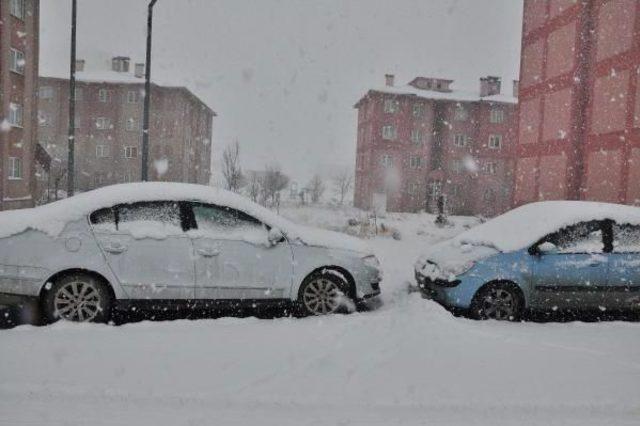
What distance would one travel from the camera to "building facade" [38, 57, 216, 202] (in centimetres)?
4553

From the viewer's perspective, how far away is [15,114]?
25016 mm

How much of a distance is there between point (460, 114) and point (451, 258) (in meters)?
42.3

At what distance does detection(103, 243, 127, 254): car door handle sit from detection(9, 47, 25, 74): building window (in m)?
22.7

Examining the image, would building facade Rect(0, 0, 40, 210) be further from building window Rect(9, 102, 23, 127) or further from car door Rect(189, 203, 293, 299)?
car door Rect(189, 203, 293, 299)

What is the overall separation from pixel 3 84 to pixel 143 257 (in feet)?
71.0

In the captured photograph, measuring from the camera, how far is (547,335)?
5758 mm

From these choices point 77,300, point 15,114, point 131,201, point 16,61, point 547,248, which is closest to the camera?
point 77,300

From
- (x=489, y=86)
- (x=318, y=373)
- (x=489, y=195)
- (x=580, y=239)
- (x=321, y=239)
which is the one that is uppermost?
(x=489, y=86)

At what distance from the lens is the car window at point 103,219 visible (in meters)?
5.83

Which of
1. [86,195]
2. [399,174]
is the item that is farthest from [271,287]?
[399,174]

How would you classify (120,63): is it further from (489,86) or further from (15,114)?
(489,86)

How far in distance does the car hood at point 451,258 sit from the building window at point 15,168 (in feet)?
76.2

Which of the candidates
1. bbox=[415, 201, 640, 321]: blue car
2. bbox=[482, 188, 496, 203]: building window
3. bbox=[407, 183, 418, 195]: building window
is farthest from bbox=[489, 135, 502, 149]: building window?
bbox=[415, 201, 640, 321]: blue car

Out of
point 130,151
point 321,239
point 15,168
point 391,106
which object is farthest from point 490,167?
point 321,239
